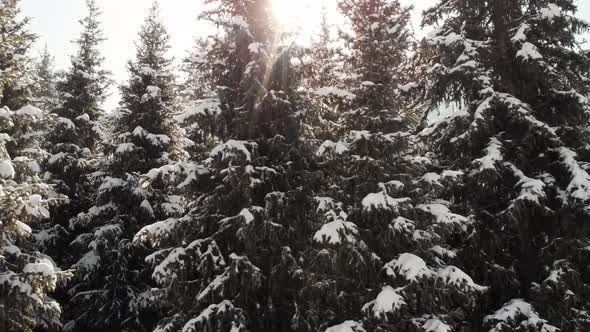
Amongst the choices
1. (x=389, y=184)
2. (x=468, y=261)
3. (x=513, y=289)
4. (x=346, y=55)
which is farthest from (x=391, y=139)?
(x=513, y=289)

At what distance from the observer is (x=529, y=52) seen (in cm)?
1228

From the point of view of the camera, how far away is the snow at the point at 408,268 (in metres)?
9.71

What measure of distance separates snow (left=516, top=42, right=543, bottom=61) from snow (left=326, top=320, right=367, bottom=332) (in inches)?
305

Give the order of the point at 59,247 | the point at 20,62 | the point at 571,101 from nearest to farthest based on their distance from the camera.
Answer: the point at 571,101, the point at 20,62, the point at 59,247

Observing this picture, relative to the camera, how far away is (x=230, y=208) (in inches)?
459

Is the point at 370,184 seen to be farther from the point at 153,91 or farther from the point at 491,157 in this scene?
the point at 153,91

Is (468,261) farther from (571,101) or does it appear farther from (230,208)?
(230,208)

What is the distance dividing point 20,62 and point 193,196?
7.05 meters

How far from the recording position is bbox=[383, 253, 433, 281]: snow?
9.71 metres

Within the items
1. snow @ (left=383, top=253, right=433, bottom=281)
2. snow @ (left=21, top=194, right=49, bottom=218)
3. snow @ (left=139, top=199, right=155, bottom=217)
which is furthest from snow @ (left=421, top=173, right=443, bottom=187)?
snow @ (left=139, top=199, right=155, bottom=217)

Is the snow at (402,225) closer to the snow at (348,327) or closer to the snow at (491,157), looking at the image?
the snow at (348,327)

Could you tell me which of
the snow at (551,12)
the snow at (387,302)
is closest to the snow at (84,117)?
the snow at (387,302)

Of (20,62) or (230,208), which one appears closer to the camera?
(230,208)

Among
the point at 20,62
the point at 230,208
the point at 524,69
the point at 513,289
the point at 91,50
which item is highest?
the point at 91,50
